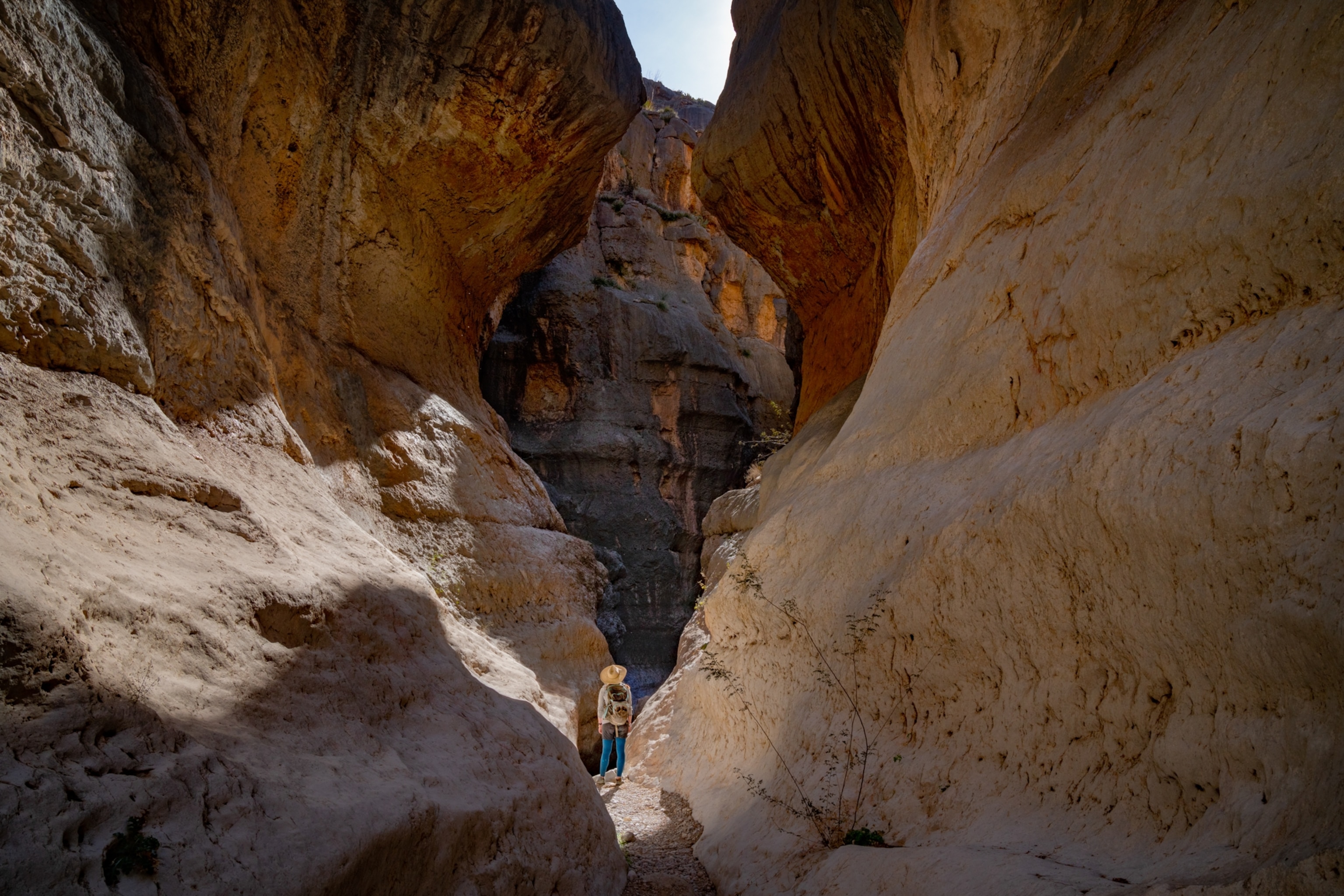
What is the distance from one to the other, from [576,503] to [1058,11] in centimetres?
1523

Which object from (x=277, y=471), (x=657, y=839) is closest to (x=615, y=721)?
(x=657, y=839)

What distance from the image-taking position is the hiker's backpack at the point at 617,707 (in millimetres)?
8305

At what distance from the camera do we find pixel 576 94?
35.0ft

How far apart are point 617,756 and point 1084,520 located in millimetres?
6219

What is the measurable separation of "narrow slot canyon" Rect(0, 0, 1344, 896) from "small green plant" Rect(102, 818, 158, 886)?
1 centimetres

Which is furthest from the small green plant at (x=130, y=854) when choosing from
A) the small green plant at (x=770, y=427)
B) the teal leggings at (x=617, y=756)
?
the small green plant at (x=770, y=427)

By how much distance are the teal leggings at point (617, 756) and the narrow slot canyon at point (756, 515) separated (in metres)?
0.06

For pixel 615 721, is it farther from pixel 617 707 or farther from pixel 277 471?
pixel 277 471

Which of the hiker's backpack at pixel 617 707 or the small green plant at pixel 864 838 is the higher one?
the hiker's backpack at pixel 617 707

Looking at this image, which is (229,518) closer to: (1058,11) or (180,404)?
(180,404)

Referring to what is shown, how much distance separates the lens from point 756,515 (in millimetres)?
10594

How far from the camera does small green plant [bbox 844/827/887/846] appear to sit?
4035mm

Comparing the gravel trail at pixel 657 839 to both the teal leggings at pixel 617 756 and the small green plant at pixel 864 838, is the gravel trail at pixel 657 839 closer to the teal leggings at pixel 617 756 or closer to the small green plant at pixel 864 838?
the teal leggings at pixel 617 756

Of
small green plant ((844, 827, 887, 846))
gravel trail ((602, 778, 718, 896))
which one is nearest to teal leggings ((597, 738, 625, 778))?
gravel trail ((602, 778, 718, 896))
